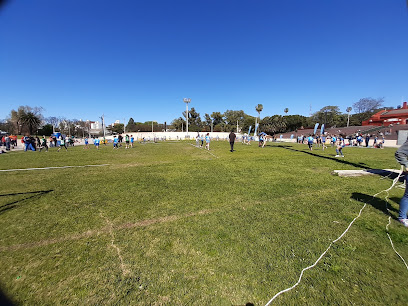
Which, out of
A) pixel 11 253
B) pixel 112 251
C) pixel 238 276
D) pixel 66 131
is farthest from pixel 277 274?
pixel 66 131

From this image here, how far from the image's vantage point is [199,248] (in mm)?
2975

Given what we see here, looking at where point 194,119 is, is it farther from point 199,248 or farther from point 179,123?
point 199,248

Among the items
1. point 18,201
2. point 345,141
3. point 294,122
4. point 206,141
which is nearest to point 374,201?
point 18,201

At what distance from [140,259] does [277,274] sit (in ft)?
6.51

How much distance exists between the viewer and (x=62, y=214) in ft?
14.1

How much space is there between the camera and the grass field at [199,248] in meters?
2.18

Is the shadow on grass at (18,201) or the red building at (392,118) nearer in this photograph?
the shadow on grass at (18,201)

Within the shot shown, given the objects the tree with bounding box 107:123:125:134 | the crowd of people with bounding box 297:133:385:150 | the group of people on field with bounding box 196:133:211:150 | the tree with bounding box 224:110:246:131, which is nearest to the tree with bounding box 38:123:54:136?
the tree with bounding box 107:123:125:134

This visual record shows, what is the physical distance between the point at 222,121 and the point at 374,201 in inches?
3791

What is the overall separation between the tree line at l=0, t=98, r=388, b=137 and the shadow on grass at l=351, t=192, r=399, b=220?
69.1 metres

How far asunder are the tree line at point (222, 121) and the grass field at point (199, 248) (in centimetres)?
7054

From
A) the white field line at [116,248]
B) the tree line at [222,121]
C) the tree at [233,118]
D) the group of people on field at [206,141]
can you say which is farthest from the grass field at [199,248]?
the tree at [233,118]

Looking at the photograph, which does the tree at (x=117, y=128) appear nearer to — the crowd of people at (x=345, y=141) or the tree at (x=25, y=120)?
the tree at (x=25, y=120)

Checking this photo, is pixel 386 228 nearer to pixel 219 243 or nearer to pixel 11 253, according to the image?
pixel 219 243
